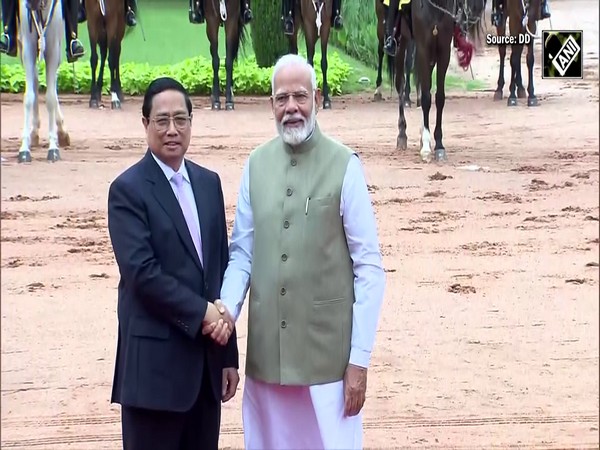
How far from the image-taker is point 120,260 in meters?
3.11

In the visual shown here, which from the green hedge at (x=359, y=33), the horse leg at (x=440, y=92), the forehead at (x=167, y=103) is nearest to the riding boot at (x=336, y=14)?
the green hedge at (x=359, y=33)

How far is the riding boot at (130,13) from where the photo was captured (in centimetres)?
1469

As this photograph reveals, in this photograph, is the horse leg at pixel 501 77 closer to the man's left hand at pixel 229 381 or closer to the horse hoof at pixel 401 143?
the horse hoof at pixel 401 143

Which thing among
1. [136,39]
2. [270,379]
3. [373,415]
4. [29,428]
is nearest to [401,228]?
[373,415]

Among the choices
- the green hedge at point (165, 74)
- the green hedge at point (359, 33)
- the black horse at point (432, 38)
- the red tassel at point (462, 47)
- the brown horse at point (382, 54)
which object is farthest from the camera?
the green hedge at point (359, 33)

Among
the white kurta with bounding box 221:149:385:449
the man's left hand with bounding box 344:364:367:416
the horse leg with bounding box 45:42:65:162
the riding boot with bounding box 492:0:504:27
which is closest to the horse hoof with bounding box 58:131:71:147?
the horse leg with bounding box 45:42:65:162

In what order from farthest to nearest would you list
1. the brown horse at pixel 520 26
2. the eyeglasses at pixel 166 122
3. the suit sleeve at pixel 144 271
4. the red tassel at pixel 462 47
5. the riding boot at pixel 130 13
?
the brown horse at pixel 520 26, the riding boot at pixel 130 13, the red tassel at pixel 462 47, the eyeglasses at pixel 166 122, the suit sleeve at pixel 144 271

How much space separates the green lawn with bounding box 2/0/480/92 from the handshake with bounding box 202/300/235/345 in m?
15.4

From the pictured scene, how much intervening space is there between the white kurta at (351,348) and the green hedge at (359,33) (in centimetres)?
1457

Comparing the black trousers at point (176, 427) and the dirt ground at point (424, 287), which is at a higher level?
the black trousers at point (176, 427)

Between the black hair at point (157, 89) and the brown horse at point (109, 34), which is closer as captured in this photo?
the black hair at point (157, 89)

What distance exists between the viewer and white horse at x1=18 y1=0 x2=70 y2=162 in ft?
34.3

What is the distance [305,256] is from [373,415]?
1841mm

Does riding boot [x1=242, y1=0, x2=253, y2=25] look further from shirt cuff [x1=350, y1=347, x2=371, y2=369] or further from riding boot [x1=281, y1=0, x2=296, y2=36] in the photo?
shirt cuff [x1=350, y1=347, x2=371, y2=369]
